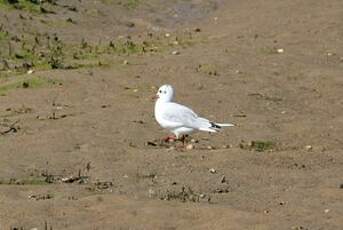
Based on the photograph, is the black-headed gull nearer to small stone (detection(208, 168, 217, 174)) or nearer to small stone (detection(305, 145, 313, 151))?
small stone (detection(208, 168, 217, 174))

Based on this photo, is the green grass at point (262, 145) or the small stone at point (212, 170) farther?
A: the green grass at point (262, 145)

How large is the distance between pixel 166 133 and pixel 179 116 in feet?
4.14

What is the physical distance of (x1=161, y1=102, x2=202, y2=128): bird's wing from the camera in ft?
39.6

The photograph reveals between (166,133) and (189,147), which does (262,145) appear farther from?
(166,133)

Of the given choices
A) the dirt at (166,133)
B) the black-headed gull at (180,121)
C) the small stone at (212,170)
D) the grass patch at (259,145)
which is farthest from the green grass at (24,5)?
the small stone at (212,170)

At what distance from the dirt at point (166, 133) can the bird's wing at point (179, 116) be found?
12.9 inches

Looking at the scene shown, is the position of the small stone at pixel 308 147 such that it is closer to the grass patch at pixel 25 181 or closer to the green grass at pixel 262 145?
the green grass at pixel 262 145

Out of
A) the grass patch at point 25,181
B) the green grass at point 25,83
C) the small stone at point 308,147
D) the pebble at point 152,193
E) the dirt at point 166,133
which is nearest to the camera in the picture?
the dirt at point 166,133

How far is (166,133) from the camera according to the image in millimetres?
13359

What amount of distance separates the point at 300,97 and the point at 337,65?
3027 mm

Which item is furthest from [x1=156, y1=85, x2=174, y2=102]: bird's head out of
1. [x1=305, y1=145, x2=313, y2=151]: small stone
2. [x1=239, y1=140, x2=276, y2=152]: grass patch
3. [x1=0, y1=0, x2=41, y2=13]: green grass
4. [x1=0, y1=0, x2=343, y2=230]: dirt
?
Result: [x1=0, y1=0, x2=41, y2=13]: green grass

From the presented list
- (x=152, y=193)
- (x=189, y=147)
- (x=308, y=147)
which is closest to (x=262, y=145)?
(x=308, y=147)

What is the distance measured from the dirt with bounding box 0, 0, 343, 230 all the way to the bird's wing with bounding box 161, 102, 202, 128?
327mm

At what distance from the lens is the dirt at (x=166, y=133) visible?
30.8ft
